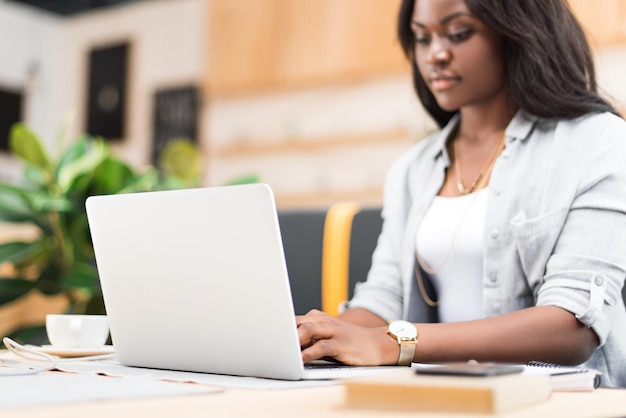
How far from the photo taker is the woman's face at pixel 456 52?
1.52 m

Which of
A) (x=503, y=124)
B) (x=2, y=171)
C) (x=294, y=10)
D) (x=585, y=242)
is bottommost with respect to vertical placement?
(x=2, y=171)

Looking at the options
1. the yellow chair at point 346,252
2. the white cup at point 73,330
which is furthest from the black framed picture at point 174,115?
the white cup at point 73,330

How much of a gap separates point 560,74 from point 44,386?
103 centimetres

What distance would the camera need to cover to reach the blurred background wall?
4477mm

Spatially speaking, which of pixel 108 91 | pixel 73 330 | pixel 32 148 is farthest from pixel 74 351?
pixel 108 91

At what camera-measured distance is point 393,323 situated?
1.15 m

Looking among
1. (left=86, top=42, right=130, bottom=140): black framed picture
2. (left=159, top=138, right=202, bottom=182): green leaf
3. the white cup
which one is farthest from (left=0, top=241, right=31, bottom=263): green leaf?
(left=86, top=42, right=130, bottom=140): black framed picture

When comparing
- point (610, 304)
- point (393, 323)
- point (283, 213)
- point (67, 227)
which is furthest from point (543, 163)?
point (67, 227)

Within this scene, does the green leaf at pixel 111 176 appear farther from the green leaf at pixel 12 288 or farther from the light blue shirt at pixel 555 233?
the light blue shirt at pixel 555 233

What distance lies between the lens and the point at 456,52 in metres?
1.53

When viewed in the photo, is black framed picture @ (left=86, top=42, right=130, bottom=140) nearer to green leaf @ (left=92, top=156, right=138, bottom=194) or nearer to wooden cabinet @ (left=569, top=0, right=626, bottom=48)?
wooden cabinet @ (left=569, top=0, right=626, bottom=48)

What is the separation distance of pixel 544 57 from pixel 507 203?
0.26 metres

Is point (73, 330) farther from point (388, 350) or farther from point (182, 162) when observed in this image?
point (182, 162)

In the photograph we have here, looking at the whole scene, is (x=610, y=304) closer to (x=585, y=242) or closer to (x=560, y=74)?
(x=585, y=242)
